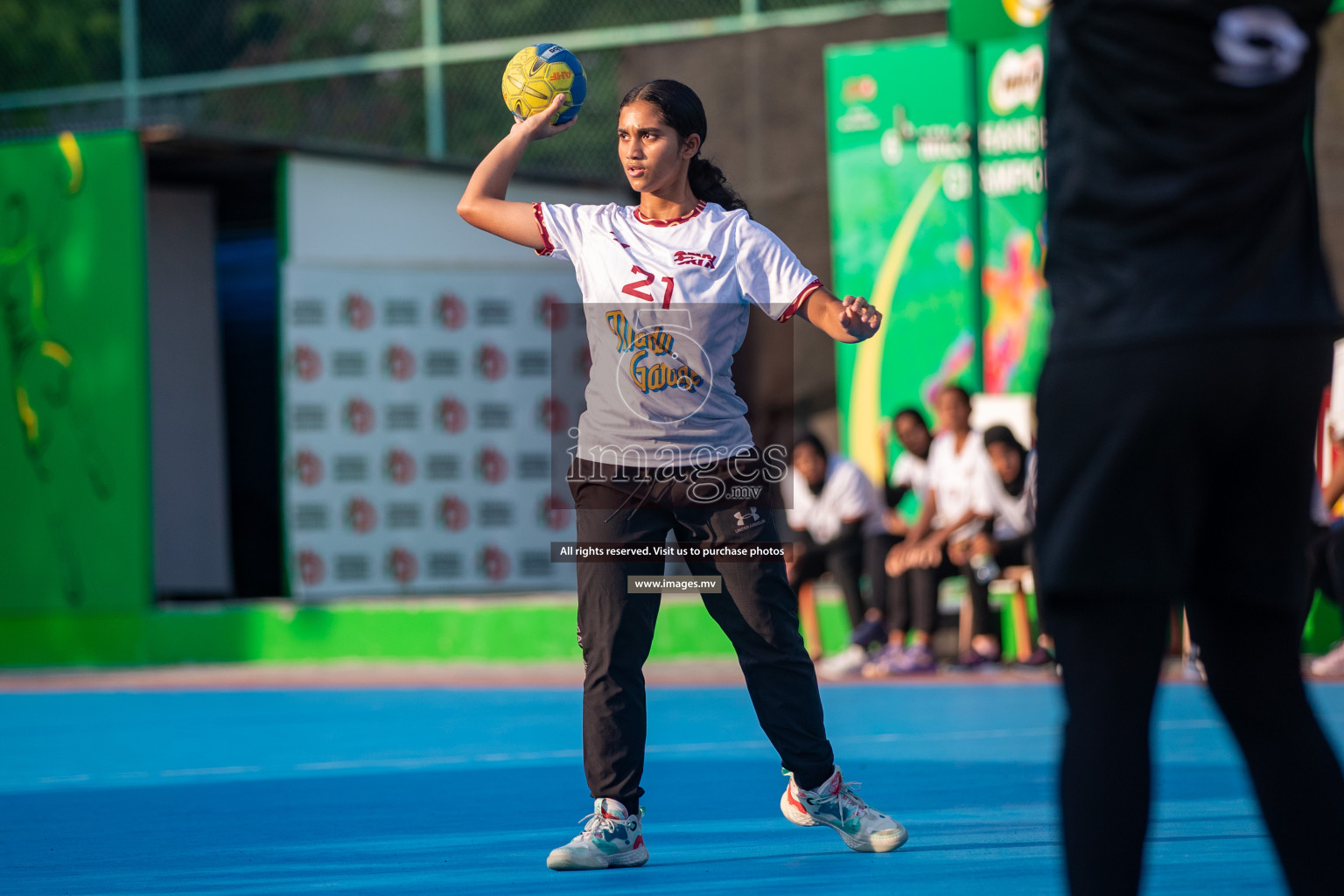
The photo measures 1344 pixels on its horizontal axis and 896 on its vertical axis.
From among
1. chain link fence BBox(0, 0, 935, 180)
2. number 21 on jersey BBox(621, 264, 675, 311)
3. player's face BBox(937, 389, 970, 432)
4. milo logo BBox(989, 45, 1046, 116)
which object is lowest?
player's face BBox(937, 389, 970, 432)

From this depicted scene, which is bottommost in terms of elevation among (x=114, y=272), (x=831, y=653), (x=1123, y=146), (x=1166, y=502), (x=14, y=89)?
(x=831, y=653)

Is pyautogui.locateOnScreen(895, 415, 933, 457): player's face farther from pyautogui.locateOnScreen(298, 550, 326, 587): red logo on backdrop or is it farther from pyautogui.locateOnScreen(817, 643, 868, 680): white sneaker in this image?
pyautogui.locateOnScreen(298, 550, 326, 587): red logo on backdrop

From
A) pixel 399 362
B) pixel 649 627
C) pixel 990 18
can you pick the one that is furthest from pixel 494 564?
pixel 649 627

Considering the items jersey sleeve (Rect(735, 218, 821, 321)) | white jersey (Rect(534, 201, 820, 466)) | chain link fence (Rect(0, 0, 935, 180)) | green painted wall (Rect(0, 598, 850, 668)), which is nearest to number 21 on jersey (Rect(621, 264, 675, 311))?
white jersey (Rect(534, 201, 820, 466))

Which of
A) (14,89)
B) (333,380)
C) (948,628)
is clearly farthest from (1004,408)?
(14,89)

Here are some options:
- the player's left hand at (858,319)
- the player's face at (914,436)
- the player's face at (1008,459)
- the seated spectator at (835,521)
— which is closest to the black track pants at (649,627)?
the player's left hand at (858,319)

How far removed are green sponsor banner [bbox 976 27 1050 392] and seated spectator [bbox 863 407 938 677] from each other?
101 inches

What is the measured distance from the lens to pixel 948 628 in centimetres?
1066

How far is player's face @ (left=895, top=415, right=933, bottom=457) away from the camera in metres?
10.7

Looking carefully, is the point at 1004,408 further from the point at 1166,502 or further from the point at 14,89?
the point at 14,89

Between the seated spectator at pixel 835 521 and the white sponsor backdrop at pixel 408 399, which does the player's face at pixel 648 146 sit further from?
the white sponsor backdrop at pixel 408 399

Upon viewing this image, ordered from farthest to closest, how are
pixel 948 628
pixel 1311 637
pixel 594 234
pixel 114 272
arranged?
pixel 114 272 → pixel 948 628 → pixel 1311 637 → pixel 594 234

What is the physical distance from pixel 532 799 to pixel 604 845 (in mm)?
1303

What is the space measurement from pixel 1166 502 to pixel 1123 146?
1.78ft
